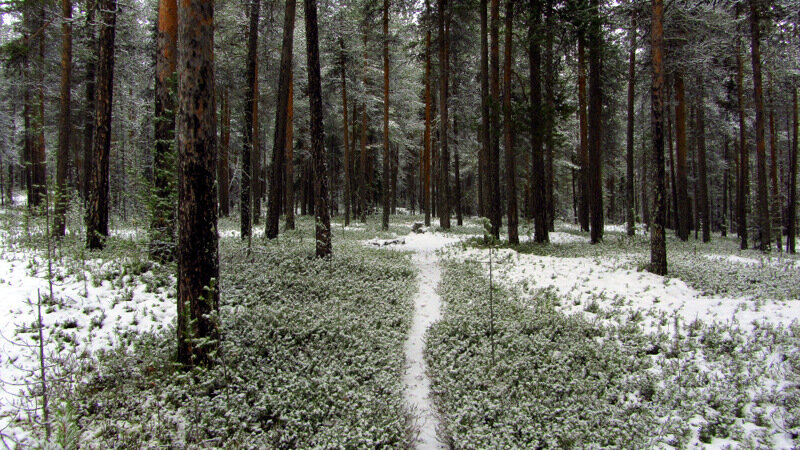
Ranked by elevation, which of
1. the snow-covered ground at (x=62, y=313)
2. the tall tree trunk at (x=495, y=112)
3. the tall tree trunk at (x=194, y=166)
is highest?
the tall tree trunk at (x=495, y=112)

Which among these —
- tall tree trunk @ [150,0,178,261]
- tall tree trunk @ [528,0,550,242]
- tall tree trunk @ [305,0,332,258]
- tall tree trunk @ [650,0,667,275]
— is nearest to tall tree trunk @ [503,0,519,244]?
tall tree trunk @ [528,0,550,242]

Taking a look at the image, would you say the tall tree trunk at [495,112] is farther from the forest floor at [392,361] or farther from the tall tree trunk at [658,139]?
the forest floor at [392,361]

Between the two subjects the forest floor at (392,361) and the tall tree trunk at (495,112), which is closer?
the forest floor at (392,361)

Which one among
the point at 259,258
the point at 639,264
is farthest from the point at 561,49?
the point at 259,258

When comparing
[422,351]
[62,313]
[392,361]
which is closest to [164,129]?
[62,313]

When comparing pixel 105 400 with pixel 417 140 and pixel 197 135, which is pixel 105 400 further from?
pixel 417 140

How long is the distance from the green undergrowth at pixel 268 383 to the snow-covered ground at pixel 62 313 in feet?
1.62

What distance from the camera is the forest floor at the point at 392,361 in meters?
4.44

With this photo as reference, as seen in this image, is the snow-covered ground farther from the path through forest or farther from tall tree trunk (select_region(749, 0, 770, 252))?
tall tree trunk (select_region(749, 0, 770, 252))

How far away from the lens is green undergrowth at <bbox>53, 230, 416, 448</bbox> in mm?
4273

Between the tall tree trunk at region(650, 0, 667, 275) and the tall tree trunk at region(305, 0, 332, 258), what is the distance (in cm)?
880

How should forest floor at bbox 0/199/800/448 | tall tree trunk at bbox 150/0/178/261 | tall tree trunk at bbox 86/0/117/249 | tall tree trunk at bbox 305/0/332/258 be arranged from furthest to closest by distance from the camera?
tall tree trunk at bbox 305/0/332/258 < tall tree trunk at bbox 86/0/117/249 < tall tree trunk at bbox 150/0/178/261 < forest floor at bbox 0/199/800/448

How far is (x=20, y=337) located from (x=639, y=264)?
522 inches

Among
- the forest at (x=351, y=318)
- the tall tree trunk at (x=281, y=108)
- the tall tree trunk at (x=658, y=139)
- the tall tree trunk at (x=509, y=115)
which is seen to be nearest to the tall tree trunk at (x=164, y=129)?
the forest at (x=351, y=318)
